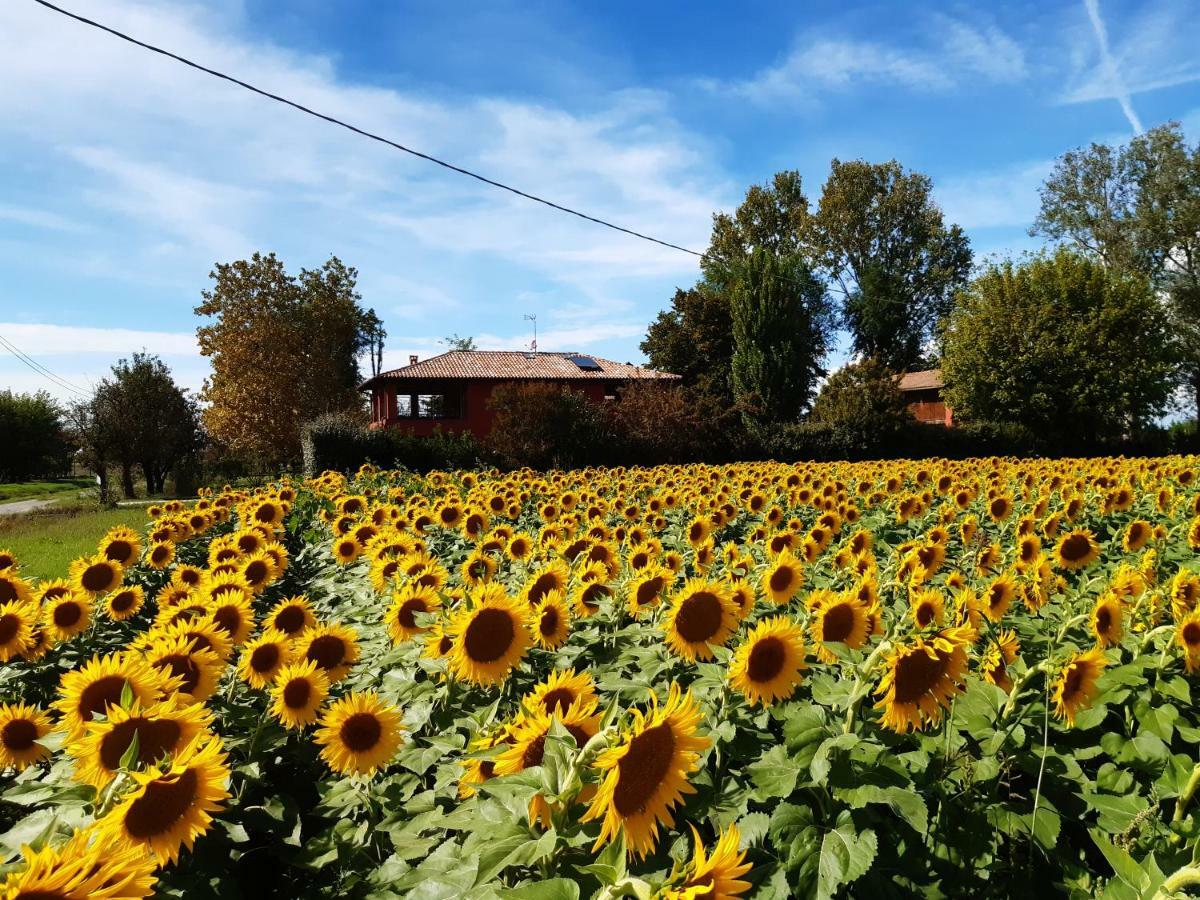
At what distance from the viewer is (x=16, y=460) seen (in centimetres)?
5109

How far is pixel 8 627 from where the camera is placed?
305cm

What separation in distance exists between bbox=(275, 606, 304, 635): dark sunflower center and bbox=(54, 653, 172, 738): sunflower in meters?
0.85

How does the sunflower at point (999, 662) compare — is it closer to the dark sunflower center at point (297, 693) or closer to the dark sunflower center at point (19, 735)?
the dark sunflower center at point (297, 693)

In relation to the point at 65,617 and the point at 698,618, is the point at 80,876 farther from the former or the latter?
the point at 65,617

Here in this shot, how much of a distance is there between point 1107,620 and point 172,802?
291 cm

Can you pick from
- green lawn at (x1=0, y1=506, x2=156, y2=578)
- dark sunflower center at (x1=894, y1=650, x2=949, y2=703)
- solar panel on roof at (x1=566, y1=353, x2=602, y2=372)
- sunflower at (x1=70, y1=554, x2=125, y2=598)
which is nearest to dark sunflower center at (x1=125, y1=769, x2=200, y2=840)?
dark sunflower center at (x1=894, y1=650, x2=949, y2=703)

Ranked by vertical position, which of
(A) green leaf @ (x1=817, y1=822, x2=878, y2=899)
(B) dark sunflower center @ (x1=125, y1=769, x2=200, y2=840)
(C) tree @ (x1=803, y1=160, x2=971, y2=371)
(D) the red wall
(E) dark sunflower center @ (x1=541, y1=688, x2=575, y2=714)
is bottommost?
(A) green leaf @ (x1=817, y1=822, x2=878, y2=899)

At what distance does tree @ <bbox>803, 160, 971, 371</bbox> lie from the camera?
4634cm

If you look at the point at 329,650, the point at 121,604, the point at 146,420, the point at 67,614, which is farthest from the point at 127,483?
the point at 329,650

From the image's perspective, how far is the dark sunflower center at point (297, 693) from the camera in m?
2.43

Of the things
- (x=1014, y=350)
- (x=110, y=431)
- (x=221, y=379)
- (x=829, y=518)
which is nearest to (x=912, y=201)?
(x=1014, y=350)

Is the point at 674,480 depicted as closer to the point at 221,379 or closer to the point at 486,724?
the point at 486,724

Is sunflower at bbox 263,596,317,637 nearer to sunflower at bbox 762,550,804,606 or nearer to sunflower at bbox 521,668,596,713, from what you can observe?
sunflower at bbox 521,668,596,713

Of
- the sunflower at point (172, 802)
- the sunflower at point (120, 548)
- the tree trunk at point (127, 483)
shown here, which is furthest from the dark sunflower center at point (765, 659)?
the tree trunk at point (127, 483)
